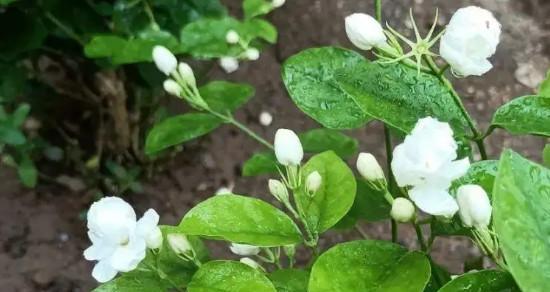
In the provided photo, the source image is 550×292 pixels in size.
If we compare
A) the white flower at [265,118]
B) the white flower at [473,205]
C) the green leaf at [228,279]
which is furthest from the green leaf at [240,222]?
the white flower at [265,118]

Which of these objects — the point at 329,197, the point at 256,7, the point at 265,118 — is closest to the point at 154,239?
the point at 329,197

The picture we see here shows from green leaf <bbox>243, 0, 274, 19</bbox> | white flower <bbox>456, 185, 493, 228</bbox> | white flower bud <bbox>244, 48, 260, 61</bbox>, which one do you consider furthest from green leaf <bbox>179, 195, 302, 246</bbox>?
green leaf <bbox>243, 0, 274, 19</bbox>

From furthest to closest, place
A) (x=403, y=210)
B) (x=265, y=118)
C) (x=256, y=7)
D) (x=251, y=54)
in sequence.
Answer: (x=265, y=118), (x=256, y=7), (x=251, y=54), (x=403, y=210)

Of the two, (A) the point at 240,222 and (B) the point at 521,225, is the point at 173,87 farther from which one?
(B) the point at 521,225

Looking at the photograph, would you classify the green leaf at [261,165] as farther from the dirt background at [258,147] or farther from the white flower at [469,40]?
the dirt background at [258,147]

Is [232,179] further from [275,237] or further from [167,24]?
[275,237]

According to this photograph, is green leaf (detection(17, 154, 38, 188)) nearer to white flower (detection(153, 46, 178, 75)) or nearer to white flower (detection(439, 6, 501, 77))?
white flower (detection(153, 46, 178, 75))
